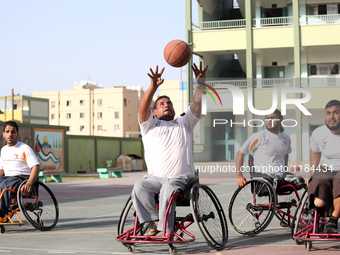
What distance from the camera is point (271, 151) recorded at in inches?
369

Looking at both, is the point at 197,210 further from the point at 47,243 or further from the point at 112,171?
the point at 112,171

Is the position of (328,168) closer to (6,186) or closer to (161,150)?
(161,150)

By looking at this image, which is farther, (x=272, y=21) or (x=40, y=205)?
(x=272, y=21)

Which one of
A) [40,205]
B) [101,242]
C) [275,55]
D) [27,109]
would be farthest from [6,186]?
[27,109]

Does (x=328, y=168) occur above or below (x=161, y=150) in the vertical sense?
below

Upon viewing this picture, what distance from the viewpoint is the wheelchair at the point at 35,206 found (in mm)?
9682

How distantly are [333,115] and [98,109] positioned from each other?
107887 mm

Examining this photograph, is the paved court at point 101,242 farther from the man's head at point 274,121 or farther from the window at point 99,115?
the window at point 99,115

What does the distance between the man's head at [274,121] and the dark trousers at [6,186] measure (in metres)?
3.90

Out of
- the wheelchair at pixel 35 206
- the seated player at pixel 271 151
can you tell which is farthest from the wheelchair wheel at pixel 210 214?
the wheelchair at pixel 35 206

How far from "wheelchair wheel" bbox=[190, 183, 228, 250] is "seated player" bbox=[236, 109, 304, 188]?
1550 mm

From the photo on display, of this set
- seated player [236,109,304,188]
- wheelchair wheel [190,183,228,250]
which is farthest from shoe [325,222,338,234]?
seated player [236,109,304,188]

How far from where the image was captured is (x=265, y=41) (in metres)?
44.1

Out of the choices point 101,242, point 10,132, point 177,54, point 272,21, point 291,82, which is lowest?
point 101,242
